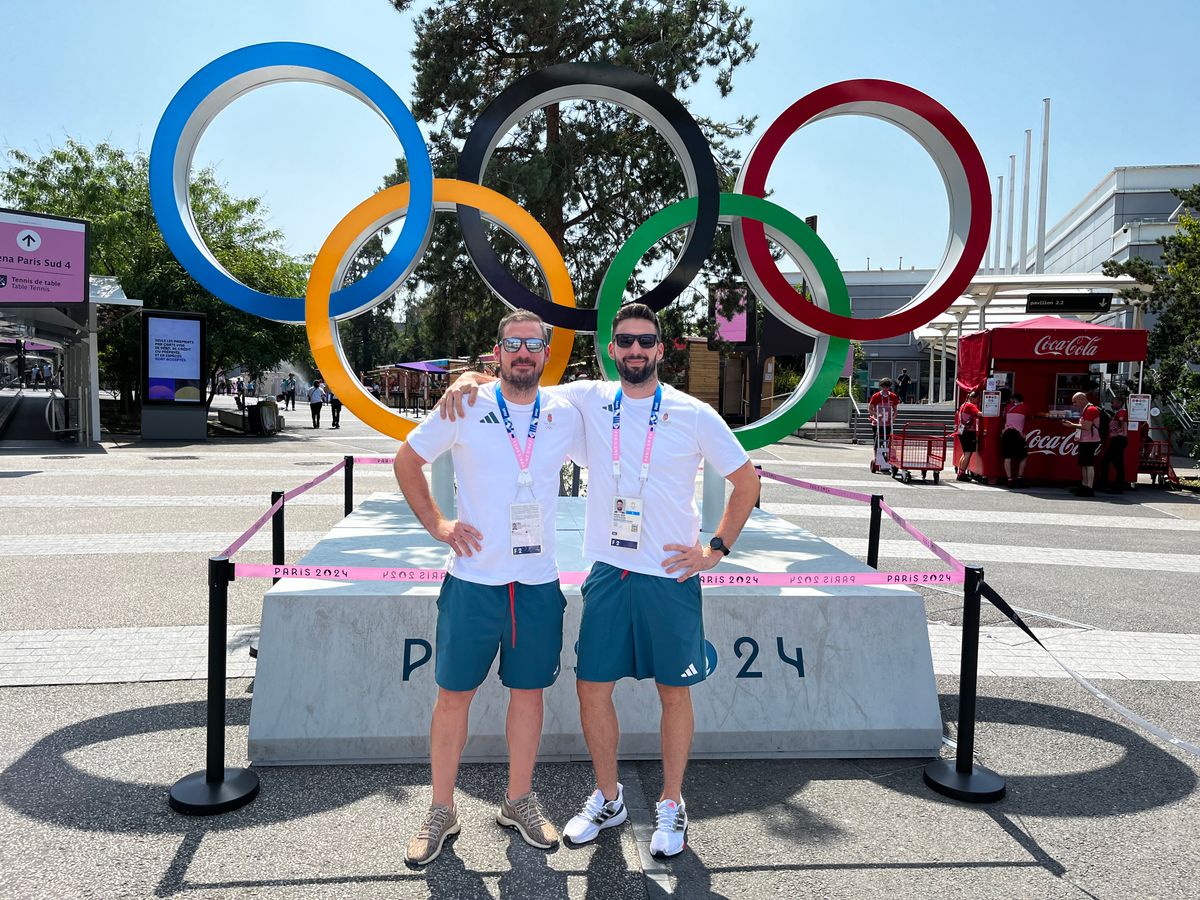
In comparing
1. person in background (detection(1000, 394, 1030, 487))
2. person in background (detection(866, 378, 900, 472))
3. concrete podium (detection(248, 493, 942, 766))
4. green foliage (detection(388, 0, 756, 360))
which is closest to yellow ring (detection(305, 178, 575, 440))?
concrete podium (detection(248, 493, 942, 766))

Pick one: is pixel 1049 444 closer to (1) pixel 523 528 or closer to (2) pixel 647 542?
(2) pixel 647 542

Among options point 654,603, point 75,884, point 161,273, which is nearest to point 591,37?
point 654,603

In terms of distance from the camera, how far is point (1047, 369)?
17.1 meters

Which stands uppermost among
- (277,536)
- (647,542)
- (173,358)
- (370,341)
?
(370,341)

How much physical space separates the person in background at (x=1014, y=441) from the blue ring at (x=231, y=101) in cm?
1331

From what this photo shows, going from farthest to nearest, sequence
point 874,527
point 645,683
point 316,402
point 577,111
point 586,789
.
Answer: point 316,402
point 577,111
point 874,527
point 645,683
point 586,789

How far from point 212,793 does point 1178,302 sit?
62.8 feet

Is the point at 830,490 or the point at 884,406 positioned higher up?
the point at 884,406

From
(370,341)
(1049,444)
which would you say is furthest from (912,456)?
(370,341)

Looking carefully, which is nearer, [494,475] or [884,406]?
[494,475]

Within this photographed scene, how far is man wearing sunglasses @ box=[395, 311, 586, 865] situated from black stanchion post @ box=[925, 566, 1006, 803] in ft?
5.94

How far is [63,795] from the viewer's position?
3631 mm

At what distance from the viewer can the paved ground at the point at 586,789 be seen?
310 centimetres

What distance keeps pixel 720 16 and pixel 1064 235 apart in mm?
37948
